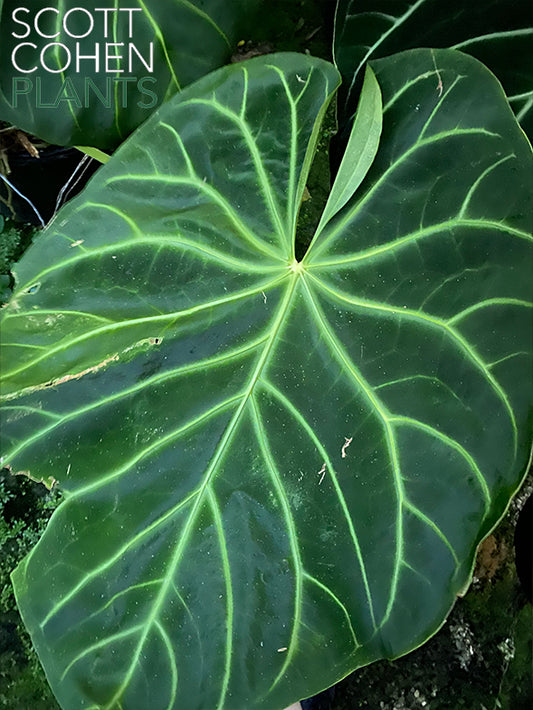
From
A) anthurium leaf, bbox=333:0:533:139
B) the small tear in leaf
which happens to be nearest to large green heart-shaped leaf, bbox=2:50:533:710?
the small tear in leaf

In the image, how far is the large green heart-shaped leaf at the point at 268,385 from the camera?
0.87m

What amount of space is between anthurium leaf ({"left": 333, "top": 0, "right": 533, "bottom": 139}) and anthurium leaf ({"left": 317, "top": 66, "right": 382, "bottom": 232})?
0.43 feet

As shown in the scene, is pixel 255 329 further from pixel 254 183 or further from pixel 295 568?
pixel 295 568

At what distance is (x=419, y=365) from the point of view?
2.89ft

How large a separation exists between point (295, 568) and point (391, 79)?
70cm

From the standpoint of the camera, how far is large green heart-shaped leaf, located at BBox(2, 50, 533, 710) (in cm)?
87

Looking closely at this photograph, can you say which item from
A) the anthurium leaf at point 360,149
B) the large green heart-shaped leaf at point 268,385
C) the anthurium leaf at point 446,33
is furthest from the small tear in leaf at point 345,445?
the anthurium leaf at point 446,33

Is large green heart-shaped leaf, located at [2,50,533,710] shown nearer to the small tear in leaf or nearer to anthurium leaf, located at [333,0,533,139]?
the small tear in leaf

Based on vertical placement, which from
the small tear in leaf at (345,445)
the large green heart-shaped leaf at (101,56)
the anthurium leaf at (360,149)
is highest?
the large green heart-shaped leaf at (101,56)

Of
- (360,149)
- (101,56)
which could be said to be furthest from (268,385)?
(101,56)

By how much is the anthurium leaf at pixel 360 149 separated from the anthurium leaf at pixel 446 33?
0.43ft

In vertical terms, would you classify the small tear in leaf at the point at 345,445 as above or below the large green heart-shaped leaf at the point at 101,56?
below

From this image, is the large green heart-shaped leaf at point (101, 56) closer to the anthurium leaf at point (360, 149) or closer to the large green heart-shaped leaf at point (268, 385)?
the large green heart-shaped leaf at point (268, 385)

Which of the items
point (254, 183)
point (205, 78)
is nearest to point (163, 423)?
point (254, 183)
